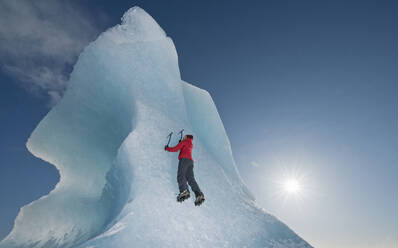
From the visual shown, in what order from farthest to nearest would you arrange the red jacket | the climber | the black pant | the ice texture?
1. the ice texture
2. the red jacket
3. the black pant
4. the climber

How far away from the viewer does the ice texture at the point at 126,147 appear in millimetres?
5609

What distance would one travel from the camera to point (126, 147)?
19.0 feet

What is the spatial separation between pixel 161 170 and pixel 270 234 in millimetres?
2789

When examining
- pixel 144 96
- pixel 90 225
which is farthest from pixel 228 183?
pixel 90 225

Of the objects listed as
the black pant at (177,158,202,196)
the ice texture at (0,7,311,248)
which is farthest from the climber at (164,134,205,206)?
the ice texture at (0,7,311,248)

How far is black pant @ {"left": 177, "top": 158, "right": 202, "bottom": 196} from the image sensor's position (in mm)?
5107

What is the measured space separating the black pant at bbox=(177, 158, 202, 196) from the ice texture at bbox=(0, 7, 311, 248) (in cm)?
45

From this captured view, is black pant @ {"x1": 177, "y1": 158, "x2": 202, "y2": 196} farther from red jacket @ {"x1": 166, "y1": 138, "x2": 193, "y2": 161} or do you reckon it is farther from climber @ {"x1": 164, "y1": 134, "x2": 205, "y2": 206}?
red jacket @ {"x1": 166, "y1": 138, "x2": 193, "y2": 161}

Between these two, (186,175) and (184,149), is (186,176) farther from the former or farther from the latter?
(184,149)

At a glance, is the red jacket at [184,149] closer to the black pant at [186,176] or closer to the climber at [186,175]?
the climber at [186,175]

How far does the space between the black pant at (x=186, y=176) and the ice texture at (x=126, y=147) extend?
0.45m

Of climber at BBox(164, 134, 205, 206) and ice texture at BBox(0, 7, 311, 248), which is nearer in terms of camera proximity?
climber at BBox(164, 134, 205, 206)

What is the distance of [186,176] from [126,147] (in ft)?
5.22

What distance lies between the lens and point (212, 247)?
476cm
